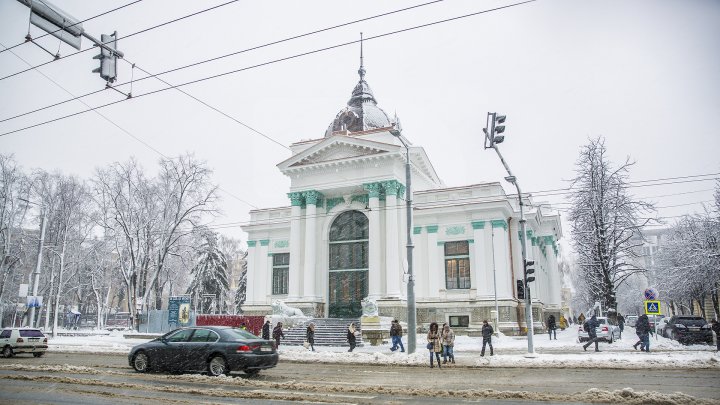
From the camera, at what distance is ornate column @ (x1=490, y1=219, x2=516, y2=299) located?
107ft

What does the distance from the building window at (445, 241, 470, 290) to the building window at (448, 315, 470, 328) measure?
1.91 meters

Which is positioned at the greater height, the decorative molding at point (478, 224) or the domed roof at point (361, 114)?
the domed roof at point (361, 114)

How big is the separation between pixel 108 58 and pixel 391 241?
23.6 m

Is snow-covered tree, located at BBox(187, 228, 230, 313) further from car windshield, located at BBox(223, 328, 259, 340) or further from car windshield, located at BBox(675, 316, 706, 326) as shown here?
car windshield, located at BBox(675, 316, 706, 326)

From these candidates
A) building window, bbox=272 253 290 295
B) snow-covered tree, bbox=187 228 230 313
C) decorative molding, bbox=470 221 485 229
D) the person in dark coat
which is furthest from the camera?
snow-covered tree, bbox=187 228 230 313

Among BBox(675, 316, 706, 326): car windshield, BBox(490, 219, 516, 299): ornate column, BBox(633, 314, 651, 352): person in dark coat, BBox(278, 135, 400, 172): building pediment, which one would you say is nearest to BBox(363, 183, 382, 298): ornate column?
BBox(278, 135, 400, 172): building pediment

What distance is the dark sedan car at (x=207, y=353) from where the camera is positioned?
44.9 ft

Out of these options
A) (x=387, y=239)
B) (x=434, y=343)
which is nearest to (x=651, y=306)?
(x=434, y=343)

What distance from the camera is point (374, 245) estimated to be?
33375 mm

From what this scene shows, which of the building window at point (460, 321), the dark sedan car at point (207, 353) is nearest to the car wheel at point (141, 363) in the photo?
the dark sedan car at point (207, 353)

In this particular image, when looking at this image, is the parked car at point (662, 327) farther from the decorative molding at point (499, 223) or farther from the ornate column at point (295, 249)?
the ornate column at point (295, 249)

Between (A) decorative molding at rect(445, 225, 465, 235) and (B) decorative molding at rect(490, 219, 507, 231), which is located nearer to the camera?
(B) decorative molding at rect(490, 219, 507, 231)

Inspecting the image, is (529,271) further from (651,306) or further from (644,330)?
(651,306)

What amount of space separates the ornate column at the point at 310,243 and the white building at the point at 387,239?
0.23 ft
